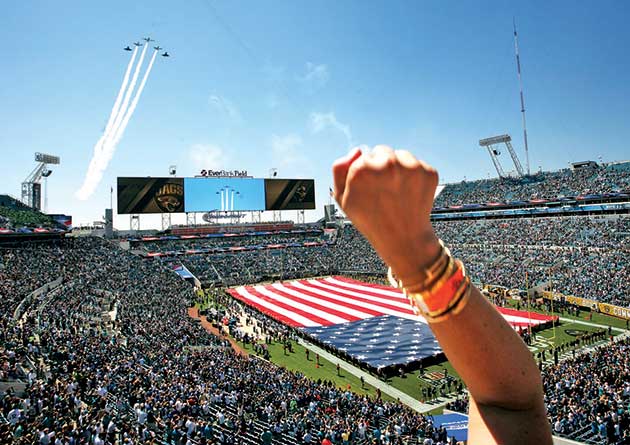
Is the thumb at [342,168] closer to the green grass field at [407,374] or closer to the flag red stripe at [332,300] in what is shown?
the green grass field at [407,374]

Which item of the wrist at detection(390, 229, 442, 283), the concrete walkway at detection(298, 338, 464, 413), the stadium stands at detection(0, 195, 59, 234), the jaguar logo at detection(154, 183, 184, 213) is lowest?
the concrete walkway at detection(298, 338, 464, 413)

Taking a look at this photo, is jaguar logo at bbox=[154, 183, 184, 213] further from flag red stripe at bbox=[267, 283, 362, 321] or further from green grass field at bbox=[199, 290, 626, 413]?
green grass field at bbox=[199, 290, 626, 413]

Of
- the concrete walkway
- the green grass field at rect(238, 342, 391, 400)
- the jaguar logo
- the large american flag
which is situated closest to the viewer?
the concrete walkway

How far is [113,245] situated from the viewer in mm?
48406

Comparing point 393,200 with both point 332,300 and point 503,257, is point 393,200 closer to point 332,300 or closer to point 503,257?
point 332,300

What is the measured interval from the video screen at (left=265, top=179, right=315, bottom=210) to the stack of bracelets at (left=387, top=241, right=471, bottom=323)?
191 feet

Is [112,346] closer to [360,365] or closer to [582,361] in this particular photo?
[360,365]

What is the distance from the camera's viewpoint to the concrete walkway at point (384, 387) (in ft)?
55.0

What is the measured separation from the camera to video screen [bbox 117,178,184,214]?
165 feet

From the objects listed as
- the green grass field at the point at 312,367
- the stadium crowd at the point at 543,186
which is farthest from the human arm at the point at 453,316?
the stadium crowd at the point at 543,186

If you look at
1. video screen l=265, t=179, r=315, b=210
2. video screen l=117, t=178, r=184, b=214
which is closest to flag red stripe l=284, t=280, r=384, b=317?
video screen l=265, t=179, r=315, b=210

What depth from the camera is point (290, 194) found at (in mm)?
60438

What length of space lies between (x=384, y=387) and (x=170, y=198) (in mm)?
41997

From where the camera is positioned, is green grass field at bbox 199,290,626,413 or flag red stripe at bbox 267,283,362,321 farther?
flag red stripe at bbox 267,283,362,321
